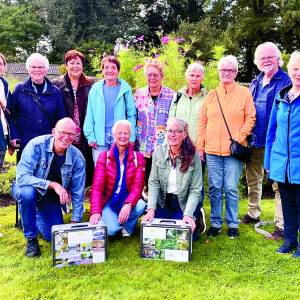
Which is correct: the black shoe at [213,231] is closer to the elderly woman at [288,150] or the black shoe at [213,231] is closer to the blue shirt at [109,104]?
the elderly woman at [288,150]

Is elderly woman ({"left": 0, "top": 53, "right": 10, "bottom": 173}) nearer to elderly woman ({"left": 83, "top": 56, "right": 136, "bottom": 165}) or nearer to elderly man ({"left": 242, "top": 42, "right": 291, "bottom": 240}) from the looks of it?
elderly woman ({"left": 83, "top": 56, "right": 136, "bottom": 165})

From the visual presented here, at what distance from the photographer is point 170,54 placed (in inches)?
274

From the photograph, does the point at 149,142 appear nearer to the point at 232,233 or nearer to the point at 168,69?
the point at 232,233

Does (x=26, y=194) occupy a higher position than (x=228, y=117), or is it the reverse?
(x=228, y=117)

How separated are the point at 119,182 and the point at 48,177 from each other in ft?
2.53

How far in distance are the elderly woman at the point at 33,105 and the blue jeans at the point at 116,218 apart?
1.16 metres

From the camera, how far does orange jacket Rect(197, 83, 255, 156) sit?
445 cm

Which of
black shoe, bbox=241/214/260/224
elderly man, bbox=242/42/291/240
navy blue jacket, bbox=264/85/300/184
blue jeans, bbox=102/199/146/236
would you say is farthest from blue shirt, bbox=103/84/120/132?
black shoe, bbox=241/214/260/224

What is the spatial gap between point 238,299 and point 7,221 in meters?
3.27

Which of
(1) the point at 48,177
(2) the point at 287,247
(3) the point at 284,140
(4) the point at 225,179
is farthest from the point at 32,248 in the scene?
(3) the point at 284,140

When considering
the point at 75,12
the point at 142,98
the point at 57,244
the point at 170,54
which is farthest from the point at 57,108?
the point at 75,12

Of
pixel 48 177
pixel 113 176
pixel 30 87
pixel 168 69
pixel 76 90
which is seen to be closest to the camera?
pixel 48 177

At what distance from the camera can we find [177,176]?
14.6 ft

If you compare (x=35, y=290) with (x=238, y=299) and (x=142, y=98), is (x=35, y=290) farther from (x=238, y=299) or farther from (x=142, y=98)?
(x=142, y=98)
